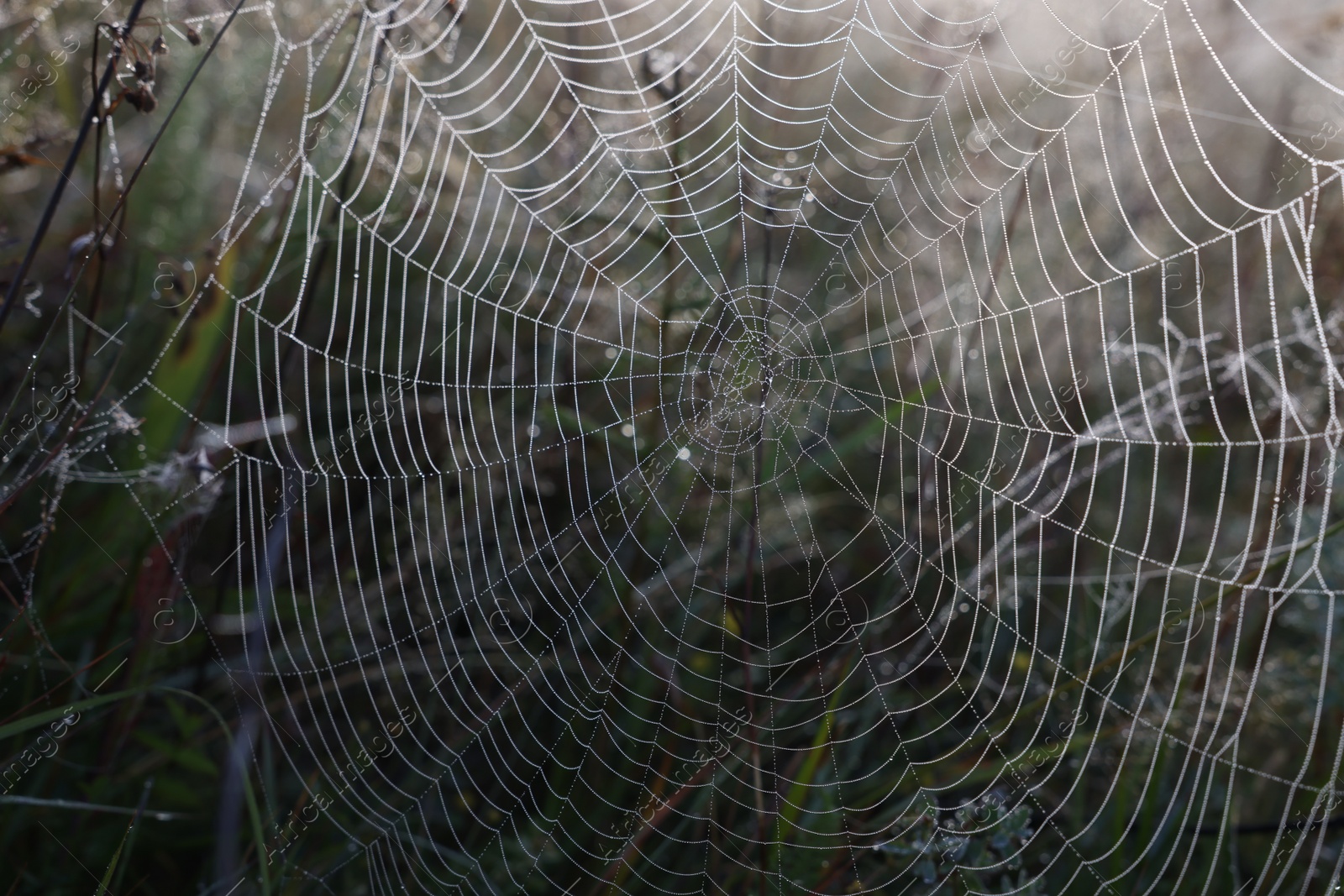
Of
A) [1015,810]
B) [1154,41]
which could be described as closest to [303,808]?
[1015,810]

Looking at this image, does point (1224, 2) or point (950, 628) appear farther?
point (1224, 2)

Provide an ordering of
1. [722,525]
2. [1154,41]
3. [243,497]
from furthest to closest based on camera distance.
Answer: [1154,41] → [722,525] → [243,497]

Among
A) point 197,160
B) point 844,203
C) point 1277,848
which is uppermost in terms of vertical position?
point 844,203

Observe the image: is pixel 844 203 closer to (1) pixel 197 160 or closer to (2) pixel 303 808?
(1) pixel 197 160

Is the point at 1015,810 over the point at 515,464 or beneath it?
beneath

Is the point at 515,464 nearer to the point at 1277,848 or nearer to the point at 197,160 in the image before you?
the point at 197,160

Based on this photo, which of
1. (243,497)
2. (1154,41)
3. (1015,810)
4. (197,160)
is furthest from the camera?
(1154,41)

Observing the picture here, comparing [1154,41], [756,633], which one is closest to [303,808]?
[756,633]
